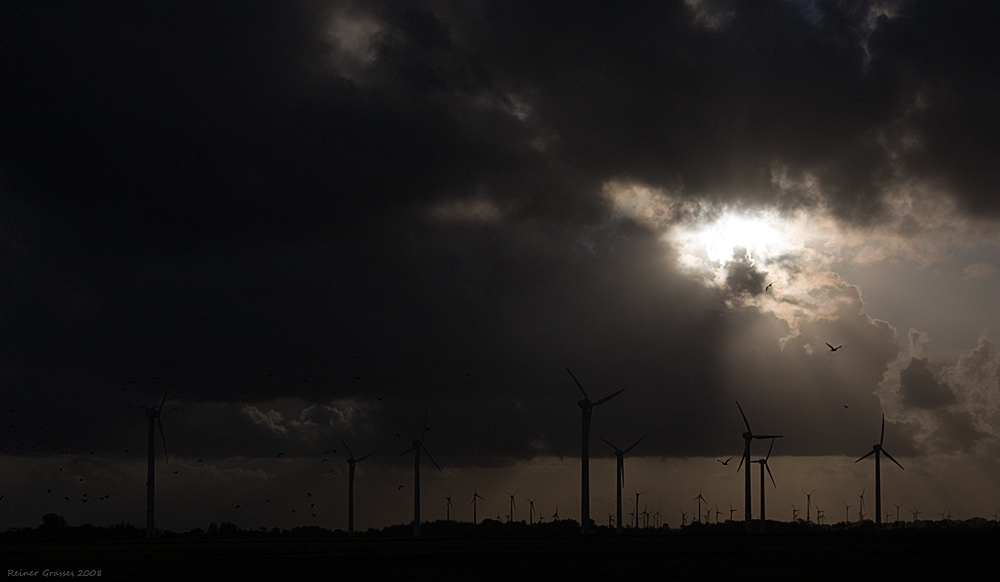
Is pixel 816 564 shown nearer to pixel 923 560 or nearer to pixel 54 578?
pixel 923 560

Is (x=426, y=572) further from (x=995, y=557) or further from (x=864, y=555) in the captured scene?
(x=995, y=557)

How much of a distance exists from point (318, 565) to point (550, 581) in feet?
110

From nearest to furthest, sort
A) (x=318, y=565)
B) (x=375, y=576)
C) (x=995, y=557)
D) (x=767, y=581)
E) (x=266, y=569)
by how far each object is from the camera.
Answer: (x=767, y=581) < (x=375, y=576) < (x=266, y=569) < (x=318, y=565) < (x=995, y=557)

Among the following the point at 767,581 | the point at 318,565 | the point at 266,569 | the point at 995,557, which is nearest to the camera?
the point at 767,581

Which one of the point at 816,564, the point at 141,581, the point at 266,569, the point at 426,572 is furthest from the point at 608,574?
the point at 141,581

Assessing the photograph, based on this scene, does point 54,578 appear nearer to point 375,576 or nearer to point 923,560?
point 375,576

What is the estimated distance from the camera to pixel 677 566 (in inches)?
4144

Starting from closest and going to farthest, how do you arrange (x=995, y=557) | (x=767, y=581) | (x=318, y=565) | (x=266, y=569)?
1. (x=767, y=581)
2. (x=266, y=569)
3. (x=318, y=565)
4. (x=995, y=557)

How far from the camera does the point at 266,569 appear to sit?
102m

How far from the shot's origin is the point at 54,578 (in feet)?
288

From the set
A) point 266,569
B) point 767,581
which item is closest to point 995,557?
point 767,581

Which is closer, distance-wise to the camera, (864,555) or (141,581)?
(141,581)

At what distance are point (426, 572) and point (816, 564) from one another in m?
40.4

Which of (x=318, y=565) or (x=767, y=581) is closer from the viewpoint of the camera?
(x=767, y=581)
